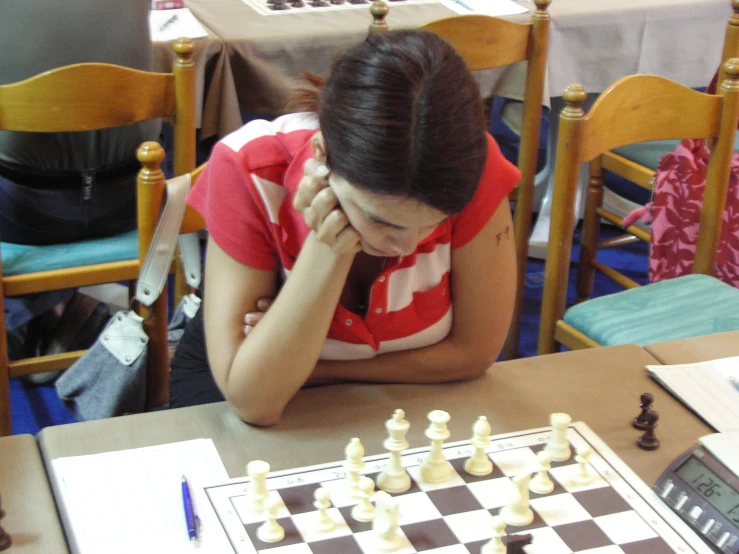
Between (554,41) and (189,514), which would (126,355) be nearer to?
(189,514)

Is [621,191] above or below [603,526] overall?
below

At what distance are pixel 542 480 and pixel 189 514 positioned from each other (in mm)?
381

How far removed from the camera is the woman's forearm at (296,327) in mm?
1143

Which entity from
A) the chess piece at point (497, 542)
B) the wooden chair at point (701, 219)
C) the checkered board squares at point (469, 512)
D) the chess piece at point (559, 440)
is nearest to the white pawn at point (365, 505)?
the checkered board squares at point (469, 512)

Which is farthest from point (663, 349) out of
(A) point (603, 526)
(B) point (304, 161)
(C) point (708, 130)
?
→ (C) point (708, 130)

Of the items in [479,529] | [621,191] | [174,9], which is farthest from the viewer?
[621,191]

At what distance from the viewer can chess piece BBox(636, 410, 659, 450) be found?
1.10 meters

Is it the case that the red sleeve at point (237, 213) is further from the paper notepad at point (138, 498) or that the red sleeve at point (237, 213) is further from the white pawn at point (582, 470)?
the white pawn at point (582, 470)

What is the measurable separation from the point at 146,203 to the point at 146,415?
16.6 inches

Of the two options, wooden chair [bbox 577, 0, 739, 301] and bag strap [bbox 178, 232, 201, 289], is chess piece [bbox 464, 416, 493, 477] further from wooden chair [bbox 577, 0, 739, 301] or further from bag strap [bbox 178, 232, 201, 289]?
wooden chair [bbox 577, 0, 739, 301]

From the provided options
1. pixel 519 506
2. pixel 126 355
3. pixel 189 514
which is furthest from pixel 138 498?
→ pixel 126 355

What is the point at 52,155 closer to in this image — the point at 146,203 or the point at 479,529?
the point at 146,203

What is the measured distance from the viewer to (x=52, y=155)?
2025mm

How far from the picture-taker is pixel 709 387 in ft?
3.99
